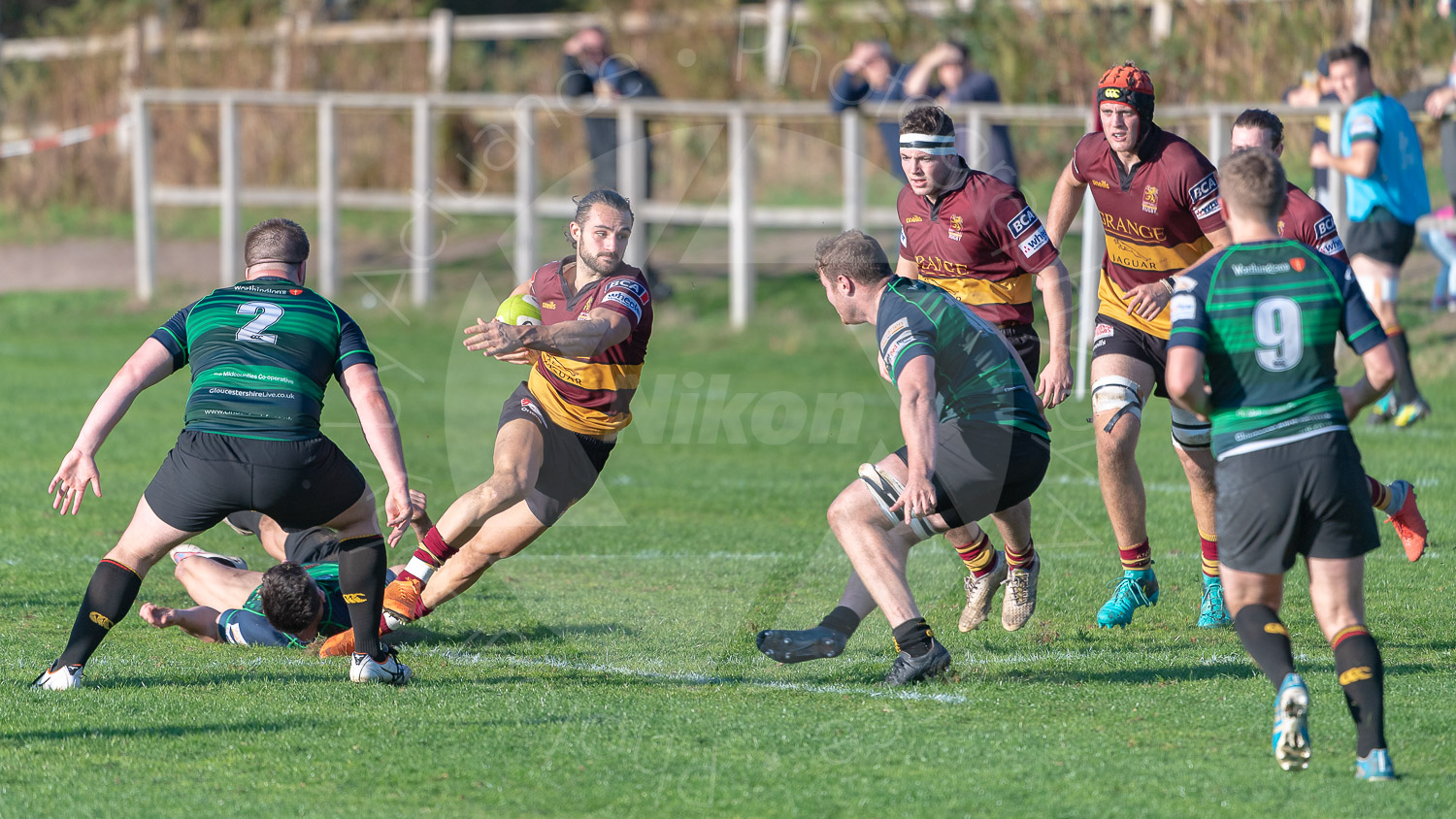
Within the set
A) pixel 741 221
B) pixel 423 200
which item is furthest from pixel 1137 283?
pixel 423 200

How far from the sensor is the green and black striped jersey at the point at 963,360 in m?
6.09

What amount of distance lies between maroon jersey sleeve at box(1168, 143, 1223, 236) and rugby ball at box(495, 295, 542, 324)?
2.85m

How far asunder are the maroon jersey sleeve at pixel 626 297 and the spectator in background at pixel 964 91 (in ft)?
33.1

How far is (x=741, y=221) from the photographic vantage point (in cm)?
1778

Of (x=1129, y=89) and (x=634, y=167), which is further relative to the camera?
(x=634, y=167)

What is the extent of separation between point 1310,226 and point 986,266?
4.72ft

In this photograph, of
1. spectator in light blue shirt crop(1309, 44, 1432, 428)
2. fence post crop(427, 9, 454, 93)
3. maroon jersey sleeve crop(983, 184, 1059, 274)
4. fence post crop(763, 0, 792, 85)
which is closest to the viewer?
maroon jersey sleeve crop(983, 184, 1059, 274)

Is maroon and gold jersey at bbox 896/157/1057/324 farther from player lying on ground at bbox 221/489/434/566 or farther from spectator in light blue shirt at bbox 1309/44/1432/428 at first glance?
spectator in light blue shirt at bbox 1309/44/1432/428

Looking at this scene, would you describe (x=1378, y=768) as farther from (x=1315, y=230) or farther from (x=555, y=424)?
(x=555, y=424)

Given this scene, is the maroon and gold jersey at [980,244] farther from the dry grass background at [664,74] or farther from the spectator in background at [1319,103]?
the dry grass background at [664,74]

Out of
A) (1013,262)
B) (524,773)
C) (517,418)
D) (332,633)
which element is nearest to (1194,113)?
(1013,262)

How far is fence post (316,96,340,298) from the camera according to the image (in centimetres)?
1934

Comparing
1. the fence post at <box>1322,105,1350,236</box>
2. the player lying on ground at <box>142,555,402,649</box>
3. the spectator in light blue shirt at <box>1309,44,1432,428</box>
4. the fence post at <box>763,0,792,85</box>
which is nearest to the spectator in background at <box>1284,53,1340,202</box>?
the fence post at <box>1322,105,1350,236</box>

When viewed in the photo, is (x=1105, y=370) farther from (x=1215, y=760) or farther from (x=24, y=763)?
(x=24, y=763)
